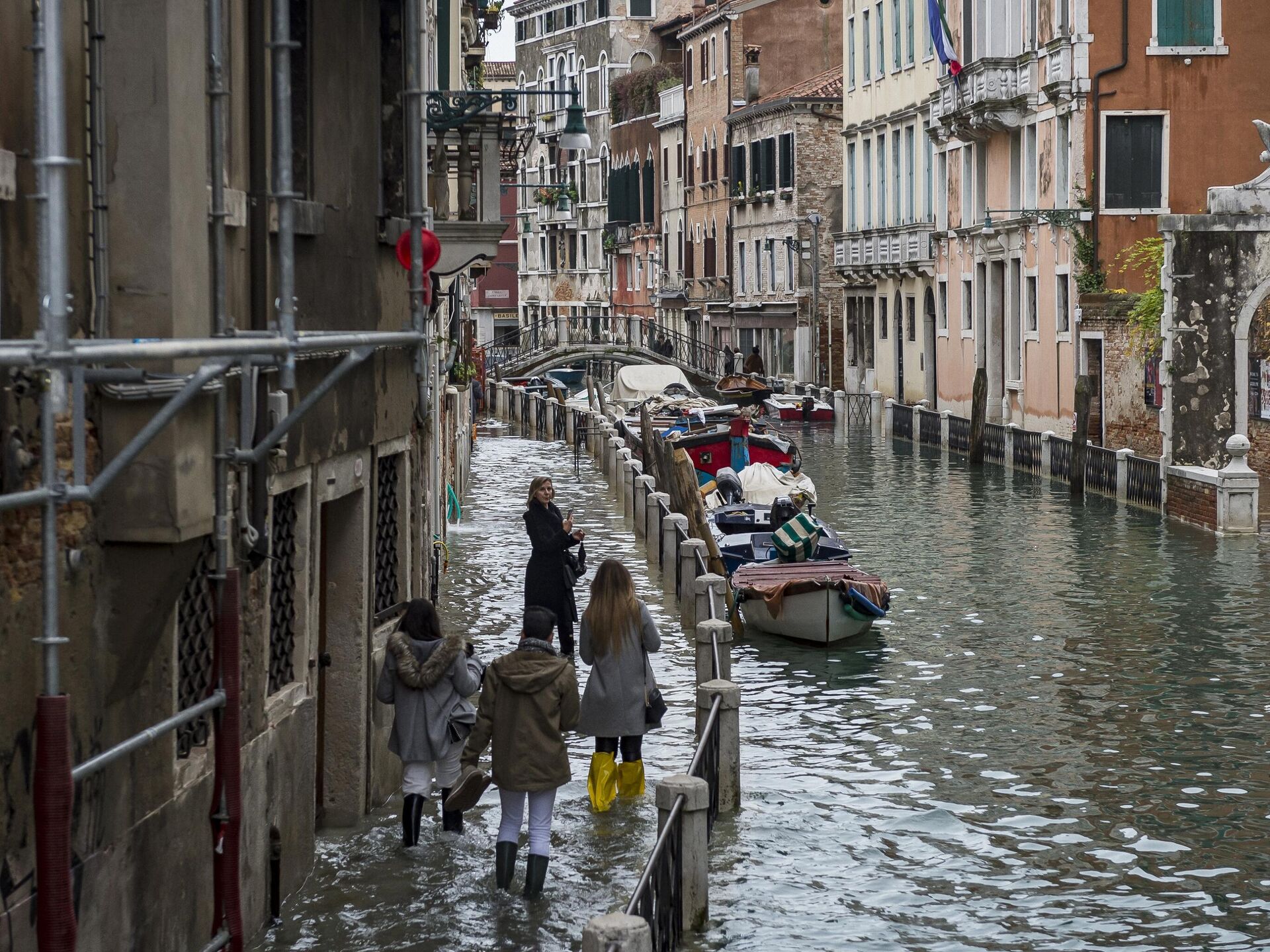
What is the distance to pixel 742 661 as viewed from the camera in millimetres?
16625

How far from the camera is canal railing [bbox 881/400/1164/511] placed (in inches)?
1067

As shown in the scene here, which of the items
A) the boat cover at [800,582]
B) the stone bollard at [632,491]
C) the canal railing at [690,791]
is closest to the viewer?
the canal railing at [690,791]

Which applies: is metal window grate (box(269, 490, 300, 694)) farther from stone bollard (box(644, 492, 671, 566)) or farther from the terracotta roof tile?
the terracotta roof tile

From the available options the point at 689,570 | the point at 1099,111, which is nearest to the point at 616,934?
the point at 689,570

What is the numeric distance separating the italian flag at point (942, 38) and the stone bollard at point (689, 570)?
74.4 feet

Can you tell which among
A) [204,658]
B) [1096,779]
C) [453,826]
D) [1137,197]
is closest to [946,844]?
[1096,779]

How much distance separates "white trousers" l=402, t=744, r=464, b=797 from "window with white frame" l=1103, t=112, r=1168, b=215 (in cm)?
2606

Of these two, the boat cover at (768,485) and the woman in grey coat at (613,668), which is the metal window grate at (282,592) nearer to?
the woman in grey coat at (613,668)

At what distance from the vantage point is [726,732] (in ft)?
35.3

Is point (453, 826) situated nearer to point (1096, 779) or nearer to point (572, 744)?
point (572, 744)

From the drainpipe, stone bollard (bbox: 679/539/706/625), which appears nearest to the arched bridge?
the drainpipe

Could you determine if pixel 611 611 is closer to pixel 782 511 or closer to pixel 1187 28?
pixel 782 511

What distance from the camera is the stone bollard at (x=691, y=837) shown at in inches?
327

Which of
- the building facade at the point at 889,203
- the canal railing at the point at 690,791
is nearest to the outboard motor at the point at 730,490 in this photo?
the canal railing at the point at 690,791
